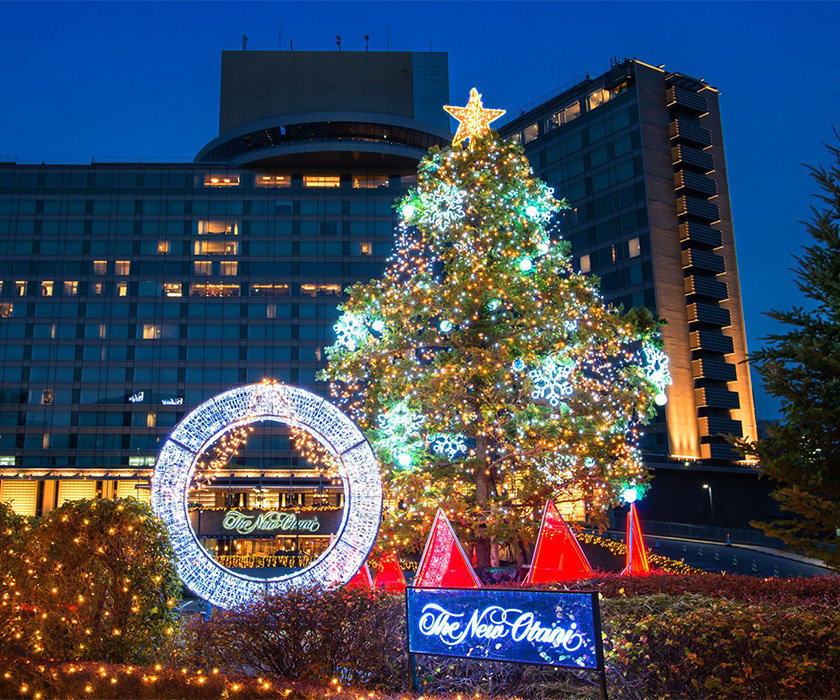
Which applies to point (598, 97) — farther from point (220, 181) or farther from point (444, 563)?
point (444, 563)

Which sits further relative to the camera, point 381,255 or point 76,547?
point 381,255

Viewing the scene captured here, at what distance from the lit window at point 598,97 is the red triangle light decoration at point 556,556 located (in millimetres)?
65592

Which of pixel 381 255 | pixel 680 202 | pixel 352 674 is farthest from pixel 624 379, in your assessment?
pixel 381 255

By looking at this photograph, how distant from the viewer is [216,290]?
85875mm

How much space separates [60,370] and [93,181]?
21.1 meters

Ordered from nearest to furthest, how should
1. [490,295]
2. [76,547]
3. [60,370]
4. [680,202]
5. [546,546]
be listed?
[76,547], [546,546], [490,295], [680,202], [60,370]

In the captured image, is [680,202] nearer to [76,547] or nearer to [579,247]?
[579,247]

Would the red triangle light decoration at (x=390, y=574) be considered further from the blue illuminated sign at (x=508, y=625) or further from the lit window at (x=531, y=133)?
the lit window at (x=531, y=133)

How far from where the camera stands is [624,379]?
2256 cm

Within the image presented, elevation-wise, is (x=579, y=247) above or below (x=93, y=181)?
below

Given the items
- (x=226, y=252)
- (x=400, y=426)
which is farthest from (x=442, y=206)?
(x=226, y=252)

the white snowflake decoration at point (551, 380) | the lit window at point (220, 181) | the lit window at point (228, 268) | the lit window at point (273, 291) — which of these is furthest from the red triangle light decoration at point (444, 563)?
the lit window at point (220, 181)

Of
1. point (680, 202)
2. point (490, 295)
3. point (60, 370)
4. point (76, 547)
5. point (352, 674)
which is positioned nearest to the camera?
point (352, 674)

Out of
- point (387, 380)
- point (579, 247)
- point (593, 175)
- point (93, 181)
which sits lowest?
point (387, 380)
